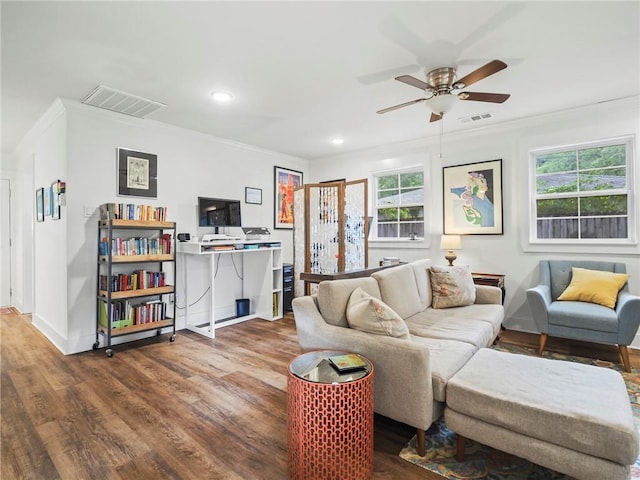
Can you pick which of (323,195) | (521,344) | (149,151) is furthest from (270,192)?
(521,344)

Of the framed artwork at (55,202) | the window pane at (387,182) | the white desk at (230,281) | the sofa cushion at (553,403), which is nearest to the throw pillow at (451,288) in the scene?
the sofa cushion at (553,403)

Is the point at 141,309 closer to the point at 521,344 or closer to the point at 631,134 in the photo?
the point at 521,344

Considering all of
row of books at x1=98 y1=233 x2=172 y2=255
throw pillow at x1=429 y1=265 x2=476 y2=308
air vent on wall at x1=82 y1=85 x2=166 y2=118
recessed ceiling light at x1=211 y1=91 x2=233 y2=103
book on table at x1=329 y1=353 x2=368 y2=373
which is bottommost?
book on table at x1=329 y1=353 x2=368 y2=373

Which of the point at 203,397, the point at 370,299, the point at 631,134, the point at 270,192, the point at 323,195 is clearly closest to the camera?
the point at 370,299

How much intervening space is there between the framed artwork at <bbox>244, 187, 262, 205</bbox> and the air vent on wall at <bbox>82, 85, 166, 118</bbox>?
1.75 metres

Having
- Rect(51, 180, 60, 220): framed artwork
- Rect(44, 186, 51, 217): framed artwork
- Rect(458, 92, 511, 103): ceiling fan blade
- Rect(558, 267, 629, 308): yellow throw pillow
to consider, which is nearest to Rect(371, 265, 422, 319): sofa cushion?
Rect(458, 92, 511, 103): ceiling fan blade

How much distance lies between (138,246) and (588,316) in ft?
14.7

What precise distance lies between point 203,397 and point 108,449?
2.20 feet

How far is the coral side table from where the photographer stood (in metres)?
1.52

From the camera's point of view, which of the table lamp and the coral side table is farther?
the table lamp

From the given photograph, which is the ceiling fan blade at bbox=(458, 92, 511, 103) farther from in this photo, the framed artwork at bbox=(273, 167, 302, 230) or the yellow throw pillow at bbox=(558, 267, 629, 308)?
the framed artwork at bbox=(273, 167, 302, 230)

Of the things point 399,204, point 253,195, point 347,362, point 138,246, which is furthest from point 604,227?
point 138,246

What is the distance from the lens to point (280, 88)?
3.08 meters

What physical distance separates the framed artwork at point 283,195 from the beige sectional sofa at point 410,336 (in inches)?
112
